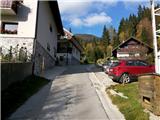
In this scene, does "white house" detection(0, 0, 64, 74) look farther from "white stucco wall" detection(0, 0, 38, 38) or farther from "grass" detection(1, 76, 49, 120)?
"grass" detection(1, 76, 49, 120)

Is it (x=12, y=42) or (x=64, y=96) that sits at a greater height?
(x=12, y=42)

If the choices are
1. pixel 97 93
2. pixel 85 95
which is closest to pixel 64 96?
pixel 85 95

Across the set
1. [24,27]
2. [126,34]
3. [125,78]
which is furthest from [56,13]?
[126,34]

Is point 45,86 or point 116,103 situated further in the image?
point 45,86

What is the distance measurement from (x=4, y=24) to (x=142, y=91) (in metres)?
14.8

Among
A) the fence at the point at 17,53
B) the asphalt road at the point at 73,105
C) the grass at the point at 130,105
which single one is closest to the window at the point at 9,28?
the fence at the point at 17,53

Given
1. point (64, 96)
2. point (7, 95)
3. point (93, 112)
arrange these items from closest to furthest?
1. point (93, 112)
2. point (7, 95)
3. point (64, 96)

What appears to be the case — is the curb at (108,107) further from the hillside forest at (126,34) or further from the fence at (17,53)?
the hillside forest at (126,34)

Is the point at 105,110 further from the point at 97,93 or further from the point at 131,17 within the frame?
the point at 131,17

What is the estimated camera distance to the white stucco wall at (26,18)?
839 inches

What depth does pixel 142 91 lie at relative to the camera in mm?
10695

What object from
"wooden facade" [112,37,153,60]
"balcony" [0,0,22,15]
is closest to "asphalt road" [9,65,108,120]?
"balcony" [0,0,22,15]

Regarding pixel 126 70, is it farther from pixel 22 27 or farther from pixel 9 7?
pixel 9 7

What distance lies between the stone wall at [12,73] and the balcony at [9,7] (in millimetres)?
4779
